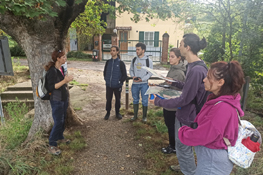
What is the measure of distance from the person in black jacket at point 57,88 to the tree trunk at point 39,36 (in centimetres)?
64

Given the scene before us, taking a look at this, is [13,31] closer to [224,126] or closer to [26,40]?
[26,40]

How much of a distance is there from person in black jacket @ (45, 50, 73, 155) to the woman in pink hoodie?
213cm

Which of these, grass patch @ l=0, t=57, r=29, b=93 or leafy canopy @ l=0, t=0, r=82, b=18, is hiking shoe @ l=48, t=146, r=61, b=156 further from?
grass patch @ l=0, t=57, r=29, b=93

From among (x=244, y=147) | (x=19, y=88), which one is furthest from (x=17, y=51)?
(x=244, y=147)

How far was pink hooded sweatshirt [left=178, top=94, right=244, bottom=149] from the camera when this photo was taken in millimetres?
1573

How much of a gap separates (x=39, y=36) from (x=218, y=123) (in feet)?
11.3

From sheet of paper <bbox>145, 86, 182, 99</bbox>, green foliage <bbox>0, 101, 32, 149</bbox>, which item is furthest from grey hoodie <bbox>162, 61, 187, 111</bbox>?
green foliage <bbox>0, 101, 32, 149</bbox>

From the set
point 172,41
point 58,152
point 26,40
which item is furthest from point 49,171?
point 172,41

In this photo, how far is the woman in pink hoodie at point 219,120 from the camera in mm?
1583

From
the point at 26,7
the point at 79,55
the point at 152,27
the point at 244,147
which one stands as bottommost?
the point at 79,55

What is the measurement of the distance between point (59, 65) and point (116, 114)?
244cm

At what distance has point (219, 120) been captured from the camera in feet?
5.16

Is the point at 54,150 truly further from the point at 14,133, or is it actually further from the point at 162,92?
the point at 162,92

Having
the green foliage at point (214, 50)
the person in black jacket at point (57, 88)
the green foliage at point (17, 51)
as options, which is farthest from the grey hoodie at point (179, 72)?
the green foliage at point (17, 51)
